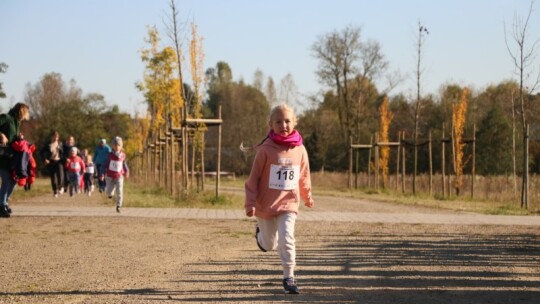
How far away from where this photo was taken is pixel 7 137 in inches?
622

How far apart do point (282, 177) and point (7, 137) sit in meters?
9.55

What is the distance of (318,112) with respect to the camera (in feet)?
245

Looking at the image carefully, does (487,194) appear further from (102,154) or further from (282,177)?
(282,177)

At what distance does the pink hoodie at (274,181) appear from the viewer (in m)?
7.73

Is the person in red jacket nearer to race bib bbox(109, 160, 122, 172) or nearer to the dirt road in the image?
race bib bbox(109, 160, 122, 172)

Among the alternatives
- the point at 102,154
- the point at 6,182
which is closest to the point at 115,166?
the point at 6,182

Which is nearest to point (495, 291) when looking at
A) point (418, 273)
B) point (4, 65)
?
point (418, 273)

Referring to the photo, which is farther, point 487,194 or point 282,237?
point 487,194

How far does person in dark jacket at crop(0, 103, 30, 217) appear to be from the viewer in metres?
15.4

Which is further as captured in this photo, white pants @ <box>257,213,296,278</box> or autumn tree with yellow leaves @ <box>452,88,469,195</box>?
autumn tree with yellow leaves @ <box>452,88,469,195</box>

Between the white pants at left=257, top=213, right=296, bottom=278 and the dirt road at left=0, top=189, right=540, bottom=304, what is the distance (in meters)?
0.27

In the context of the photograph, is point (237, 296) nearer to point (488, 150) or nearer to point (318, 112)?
point (488, 150)

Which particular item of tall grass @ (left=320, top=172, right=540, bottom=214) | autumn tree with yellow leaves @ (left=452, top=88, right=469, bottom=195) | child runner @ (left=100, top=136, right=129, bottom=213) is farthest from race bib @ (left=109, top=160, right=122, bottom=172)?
autumn tree with yellow leaves @ (left=452, top=88, right=469, bottom=195)

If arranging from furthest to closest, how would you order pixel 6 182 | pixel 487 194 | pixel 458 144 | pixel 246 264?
pixel 458 144, pixel 487 194, pixel 6 182, pixel 246 264
